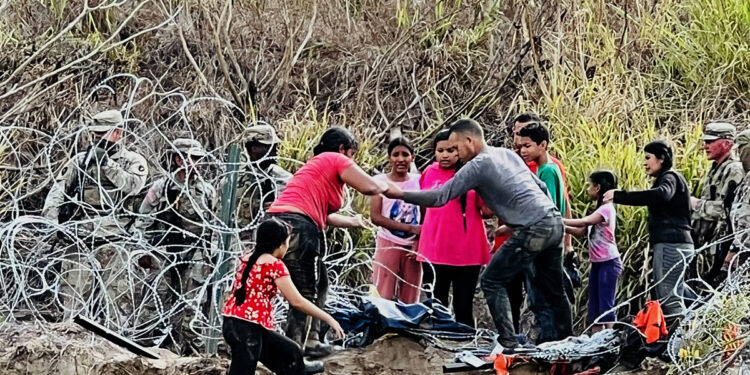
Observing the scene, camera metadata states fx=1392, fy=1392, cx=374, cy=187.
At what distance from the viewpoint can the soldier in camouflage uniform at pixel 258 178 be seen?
10.2 meters

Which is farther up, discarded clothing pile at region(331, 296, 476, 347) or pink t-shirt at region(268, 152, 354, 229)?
pink t-shirt at region(268, 152, 354, 229)

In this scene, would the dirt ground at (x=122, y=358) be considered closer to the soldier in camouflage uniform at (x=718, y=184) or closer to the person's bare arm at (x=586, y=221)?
the person's bare arm at (x=586, y=221)

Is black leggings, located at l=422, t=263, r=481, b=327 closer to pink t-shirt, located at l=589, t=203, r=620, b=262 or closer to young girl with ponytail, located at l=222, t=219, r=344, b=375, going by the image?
pink t-shirt, located at l=589, t=203, r=620, b=262

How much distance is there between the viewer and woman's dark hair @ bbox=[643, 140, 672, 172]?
9.32 meters

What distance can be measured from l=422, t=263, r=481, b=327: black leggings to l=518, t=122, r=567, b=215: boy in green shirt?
76 cm

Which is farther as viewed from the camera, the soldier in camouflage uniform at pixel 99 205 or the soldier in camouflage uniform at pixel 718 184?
the soldier in camouflage uniform at pixel 99 205

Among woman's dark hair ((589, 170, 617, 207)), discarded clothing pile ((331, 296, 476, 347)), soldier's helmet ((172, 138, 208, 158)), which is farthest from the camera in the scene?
soldier's helmet ((172, 138, 208, 158))

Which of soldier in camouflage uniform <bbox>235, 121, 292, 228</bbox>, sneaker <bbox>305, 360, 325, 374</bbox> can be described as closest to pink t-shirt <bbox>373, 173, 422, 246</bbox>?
soldier in camouflage uniform <bbox>235, 121, 292, 228</bbox>

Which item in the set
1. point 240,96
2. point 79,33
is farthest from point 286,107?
point 79,33

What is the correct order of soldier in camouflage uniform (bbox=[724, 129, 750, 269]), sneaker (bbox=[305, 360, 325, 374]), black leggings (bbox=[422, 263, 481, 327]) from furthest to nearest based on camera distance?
black leggings (bbox=[422, 263, 481, 327]), soldier in camouflage uniform (bbox=[724, 129, 750, 269]), sneaker (bbox=[305, 360, 325, 374])

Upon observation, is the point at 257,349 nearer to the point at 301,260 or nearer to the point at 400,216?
the point at 301,260

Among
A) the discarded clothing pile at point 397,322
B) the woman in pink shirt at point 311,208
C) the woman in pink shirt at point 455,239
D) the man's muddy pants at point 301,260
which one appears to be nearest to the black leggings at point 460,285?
the woman in pink shirt at point 455,239

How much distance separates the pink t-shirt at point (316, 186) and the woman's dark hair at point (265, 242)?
2.70ft

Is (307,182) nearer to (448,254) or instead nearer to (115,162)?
(448,254)
